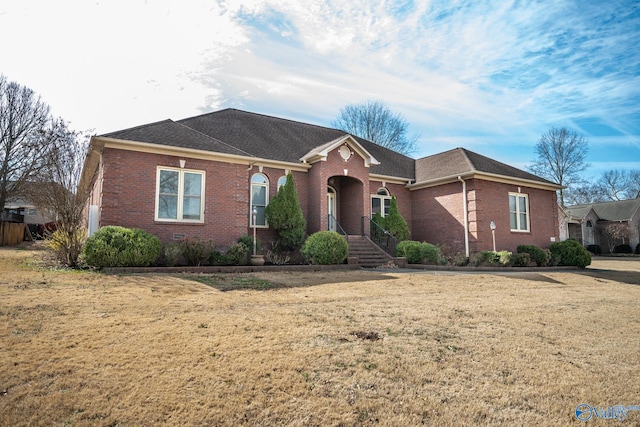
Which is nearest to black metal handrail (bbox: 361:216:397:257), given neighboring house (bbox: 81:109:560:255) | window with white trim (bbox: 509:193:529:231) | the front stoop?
neighboring house (bbox: 81:109:560:255)

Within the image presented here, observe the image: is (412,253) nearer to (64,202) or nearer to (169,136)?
(169,136)

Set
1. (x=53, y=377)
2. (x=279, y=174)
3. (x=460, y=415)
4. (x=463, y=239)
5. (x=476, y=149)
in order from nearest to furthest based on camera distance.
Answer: (x=460, y=415)
(x=53, y=377)
(x=279, y=174)
(x=463, y=239)
(x=476, y=149)

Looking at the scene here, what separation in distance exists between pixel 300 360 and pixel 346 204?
50.1 feet

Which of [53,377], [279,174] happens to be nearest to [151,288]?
[53,377]

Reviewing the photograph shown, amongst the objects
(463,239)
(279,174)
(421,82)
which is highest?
(421,82)

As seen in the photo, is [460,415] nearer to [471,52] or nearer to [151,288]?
[151,288]

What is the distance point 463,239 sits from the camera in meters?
18.2

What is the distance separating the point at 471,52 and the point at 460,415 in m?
10.8

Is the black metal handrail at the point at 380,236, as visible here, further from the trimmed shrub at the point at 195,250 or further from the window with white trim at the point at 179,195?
the trimmed shrub at the point at 195,250

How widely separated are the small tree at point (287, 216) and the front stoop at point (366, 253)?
2.37m

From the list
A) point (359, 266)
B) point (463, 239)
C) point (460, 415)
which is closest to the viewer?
point (460, 415)

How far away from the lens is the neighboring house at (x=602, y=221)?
119 feet

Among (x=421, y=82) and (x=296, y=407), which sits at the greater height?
(x=421, y=82)

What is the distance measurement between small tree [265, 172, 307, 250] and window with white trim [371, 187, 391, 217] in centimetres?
539
